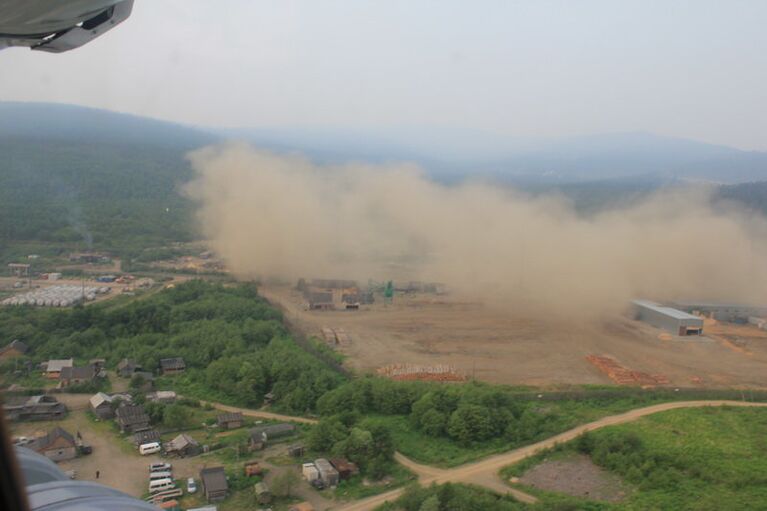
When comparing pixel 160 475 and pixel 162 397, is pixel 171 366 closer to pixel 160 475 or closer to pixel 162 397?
pixel 162 397

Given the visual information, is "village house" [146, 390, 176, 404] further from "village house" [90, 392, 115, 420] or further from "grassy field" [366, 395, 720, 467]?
"grassy field" [366, 395, 720, 467]

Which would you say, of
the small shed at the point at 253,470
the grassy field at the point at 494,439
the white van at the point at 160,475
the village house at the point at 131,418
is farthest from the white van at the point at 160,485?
the grassy field at the point at 494,439

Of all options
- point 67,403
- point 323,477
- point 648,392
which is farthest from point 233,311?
point 648,392

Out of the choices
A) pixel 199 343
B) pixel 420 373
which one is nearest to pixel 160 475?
pixel 199 343

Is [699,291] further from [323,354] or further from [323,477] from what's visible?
[323,477]

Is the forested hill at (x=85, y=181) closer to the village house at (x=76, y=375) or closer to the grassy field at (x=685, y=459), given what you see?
the village house at (x=76, y=375)

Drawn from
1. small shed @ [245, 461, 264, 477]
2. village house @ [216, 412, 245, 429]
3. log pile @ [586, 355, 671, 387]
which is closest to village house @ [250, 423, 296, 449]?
village house @ [216, 412, 245, 429]
